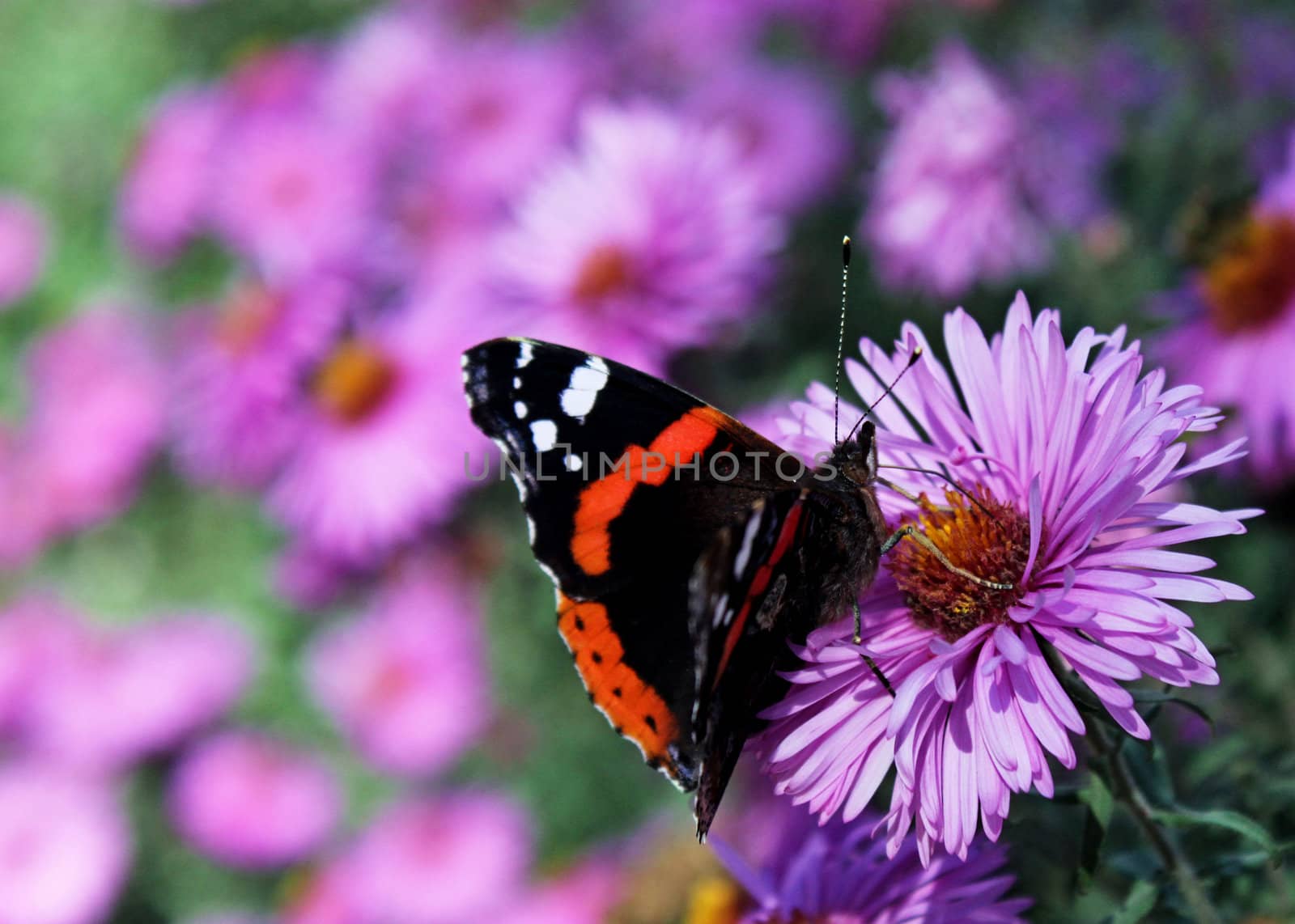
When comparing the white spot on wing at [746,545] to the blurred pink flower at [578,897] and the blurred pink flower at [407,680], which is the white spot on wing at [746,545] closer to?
the blurred pink flower at [578,897]

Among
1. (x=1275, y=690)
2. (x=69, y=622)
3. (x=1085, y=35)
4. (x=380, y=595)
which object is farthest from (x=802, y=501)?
(x=69, y=622)

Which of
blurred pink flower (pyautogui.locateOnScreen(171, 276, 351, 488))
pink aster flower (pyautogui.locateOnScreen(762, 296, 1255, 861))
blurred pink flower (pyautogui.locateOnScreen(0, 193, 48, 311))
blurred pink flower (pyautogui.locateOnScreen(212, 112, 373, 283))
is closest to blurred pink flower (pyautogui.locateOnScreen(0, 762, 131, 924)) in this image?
blurred pink flower (pyautogui.locateOnScreen(171, 276, 351, 488))

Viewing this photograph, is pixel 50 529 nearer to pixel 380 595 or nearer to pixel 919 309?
pixel 380 595

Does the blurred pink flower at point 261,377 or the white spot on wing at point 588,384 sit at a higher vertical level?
the blurred pink flower at point 261,377

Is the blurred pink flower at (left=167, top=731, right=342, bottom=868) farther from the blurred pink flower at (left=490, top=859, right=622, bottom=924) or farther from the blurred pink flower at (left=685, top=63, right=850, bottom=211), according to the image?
the blurred pink flower at (left=685, top=63, right=850, bottom=211)

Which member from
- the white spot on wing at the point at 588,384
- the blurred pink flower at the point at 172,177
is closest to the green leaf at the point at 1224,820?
the white spot on wing at the point at 588,384
